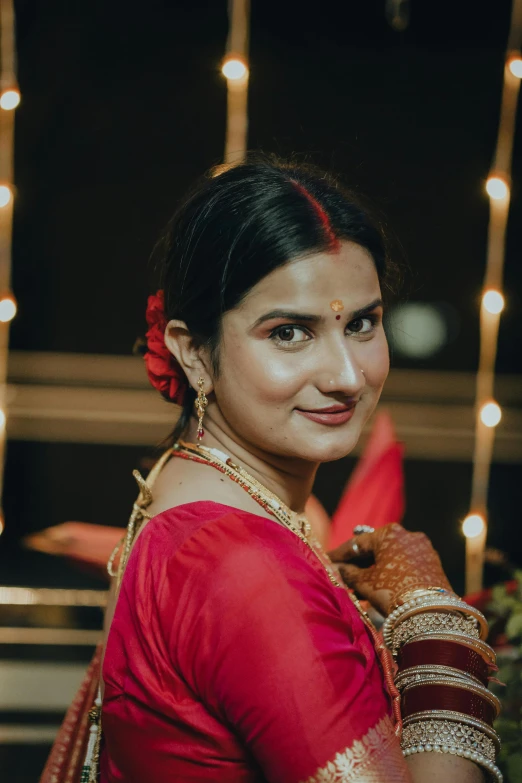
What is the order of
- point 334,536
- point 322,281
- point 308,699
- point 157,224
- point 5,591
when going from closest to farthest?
point 308,699, point 322,281, point 334,536, point 5,591, point 157,224

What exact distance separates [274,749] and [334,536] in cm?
139

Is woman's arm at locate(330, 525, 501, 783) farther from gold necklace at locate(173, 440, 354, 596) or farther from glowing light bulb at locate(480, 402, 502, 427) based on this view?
glowing light bulb at locate(480, 402, 502, 427)

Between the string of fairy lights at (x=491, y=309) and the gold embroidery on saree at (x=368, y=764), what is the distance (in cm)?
232

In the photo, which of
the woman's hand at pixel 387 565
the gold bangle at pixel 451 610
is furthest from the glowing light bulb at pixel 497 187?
the gold bangle at pixel 451 610

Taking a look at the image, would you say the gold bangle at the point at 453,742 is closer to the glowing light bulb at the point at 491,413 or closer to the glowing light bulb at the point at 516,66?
the glowing light bulb at the point at 491,413

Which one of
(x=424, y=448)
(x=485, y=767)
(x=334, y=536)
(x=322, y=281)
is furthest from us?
(x=424, y=448)

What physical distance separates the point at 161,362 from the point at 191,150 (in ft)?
7.61

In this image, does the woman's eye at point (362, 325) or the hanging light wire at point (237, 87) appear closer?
the woman's eye at point (362, 325)

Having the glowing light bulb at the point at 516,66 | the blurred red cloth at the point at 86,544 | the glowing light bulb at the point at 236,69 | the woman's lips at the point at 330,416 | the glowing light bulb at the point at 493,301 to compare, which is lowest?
the woman's lips at the point at 330,416

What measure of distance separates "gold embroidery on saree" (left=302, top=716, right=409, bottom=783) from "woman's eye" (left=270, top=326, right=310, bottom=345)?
21.3 inches

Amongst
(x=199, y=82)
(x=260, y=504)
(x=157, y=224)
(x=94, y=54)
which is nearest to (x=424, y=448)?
(x=157, y=224)

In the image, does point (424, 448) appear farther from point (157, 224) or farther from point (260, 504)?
point (260, 504)

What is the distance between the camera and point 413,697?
1299 mm

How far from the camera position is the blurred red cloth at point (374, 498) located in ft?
8.17
